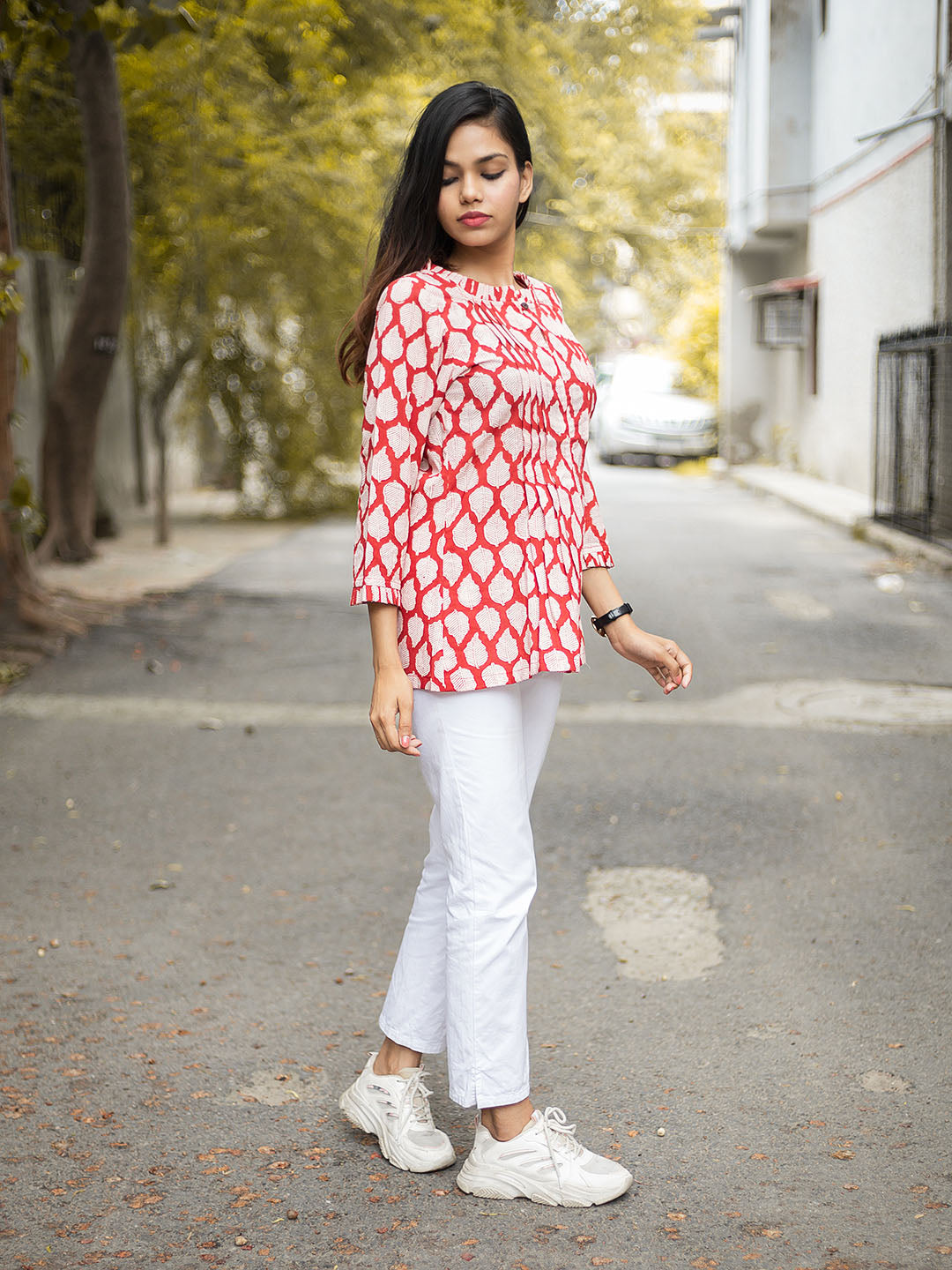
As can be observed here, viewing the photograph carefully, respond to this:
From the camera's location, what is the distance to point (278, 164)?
43.4ft

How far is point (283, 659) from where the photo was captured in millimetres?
8172

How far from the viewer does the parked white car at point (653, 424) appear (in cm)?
2586

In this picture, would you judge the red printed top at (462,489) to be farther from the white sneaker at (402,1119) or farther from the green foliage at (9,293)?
the green foliage at (9,293)

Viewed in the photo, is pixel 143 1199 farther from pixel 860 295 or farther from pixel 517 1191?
pixel 860 295

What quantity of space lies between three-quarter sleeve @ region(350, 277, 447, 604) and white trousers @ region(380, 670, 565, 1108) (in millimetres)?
263

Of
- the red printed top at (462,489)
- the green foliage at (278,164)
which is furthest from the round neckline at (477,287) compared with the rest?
the green foliage at (278,164)

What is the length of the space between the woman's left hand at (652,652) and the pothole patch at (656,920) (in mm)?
1278

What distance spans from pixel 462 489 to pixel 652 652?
0.51m

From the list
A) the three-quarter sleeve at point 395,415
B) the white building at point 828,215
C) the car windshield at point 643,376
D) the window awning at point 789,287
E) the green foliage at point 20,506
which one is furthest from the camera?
the car windshield at point 643,376

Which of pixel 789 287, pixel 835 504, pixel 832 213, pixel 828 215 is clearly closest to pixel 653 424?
pixel 789 287

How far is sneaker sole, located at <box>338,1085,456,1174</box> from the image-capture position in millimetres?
2803

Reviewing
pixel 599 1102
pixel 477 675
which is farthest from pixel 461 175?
pixel 599 1102

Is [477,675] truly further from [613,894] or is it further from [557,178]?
[557,178]

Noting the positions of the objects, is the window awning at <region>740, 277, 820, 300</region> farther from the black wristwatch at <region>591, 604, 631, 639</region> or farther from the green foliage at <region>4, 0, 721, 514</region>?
the black wristwatch at <region>591, 604, 631, 639</region>
